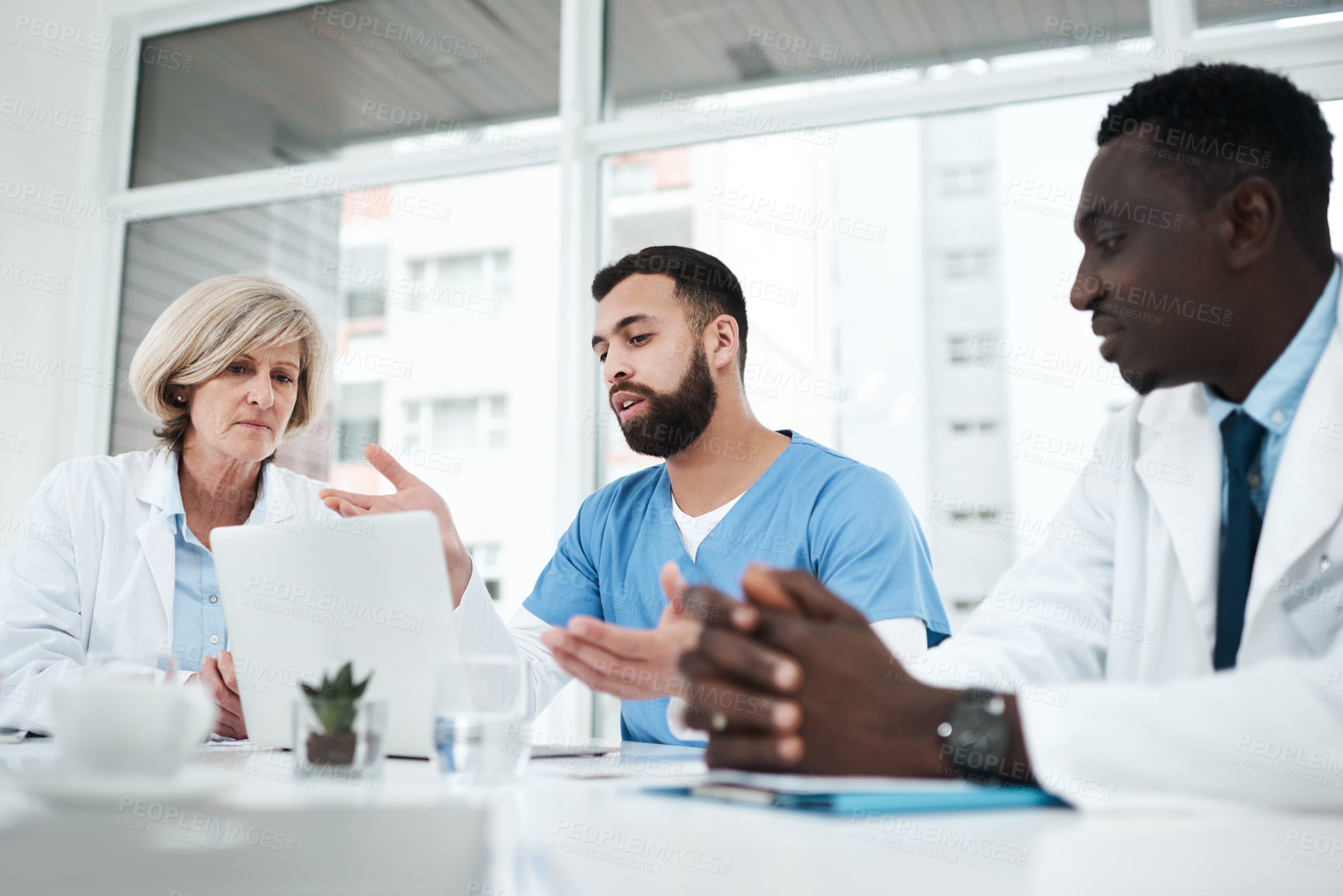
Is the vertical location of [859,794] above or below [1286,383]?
below

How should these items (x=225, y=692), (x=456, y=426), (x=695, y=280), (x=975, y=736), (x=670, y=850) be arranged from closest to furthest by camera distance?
(x=670, y=850) → (x=975, y=736) → (x=225, y=692) → (x=695, y=280) → (x=456, y=426)

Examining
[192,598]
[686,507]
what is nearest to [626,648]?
[686,507]

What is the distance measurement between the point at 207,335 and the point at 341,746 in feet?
5.21

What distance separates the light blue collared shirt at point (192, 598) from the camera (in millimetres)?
2166

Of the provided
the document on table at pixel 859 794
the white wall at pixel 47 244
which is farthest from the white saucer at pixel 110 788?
the white wall at pixel 47 244

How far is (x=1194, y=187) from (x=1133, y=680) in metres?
0.62

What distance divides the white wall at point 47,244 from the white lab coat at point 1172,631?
363 centimetres

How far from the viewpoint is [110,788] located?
2.41ft

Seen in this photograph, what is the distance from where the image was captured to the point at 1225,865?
613 mm

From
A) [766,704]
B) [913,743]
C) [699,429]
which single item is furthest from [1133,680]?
[699,429]

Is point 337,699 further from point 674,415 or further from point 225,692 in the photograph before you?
point 674,415

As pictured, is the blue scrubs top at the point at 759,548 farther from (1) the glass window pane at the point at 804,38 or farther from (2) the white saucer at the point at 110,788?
(1) the glass window pane at the point at 804,38

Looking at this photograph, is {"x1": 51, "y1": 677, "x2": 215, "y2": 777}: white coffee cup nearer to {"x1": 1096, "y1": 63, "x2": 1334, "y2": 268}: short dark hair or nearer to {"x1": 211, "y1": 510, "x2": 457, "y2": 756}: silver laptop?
{"x1": 211, "y1": 510, "x2": 457, "y2": 756}: silver laptop

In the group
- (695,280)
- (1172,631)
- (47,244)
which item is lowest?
(1172,631)
